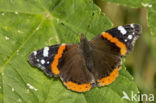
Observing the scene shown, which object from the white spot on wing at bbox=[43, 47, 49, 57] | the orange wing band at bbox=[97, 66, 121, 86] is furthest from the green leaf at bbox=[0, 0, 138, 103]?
the white spot on wing at bbox=[43, 47, 49, 57]

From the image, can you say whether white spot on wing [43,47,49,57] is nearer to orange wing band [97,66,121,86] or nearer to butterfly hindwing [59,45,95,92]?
butterfly hindwing [59,45,95,92]

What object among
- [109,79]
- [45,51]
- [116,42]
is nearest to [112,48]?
[116,42]

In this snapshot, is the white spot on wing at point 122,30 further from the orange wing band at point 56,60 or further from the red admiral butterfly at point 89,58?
the orange wing band at point 56,60

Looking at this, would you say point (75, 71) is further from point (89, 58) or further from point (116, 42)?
point (116, 42)

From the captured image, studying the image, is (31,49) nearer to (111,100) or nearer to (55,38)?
(55,38)

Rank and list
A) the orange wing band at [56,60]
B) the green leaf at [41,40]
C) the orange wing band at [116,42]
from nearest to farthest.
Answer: the green leaf at [41,40], the orange wing band at [56,60], the orange wing band at [116,42]

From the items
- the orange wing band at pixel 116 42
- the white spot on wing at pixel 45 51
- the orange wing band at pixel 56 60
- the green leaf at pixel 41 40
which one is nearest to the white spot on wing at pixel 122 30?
the orange wing band at pixel 116 42
